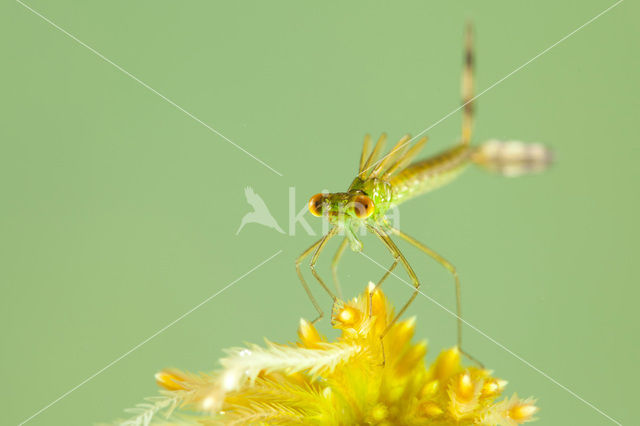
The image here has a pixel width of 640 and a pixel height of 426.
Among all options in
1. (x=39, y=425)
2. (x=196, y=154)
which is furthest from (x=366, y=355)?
(x=39, y=425)

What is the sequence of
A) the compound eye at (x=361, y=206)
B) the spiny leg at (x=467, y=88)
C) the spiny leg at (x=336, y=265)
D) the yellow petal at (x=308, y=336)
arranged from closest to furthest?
1. the yellow petal at (x=308, y=336)
2. the compound eye at (x=361, y=206)
3. the spiny leg at (x=336, y=265)
4. the spiny leg at (x=467, y=88)

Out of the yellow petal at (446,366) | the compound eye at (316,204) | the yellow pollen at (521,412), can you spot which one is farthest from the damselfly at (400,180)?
the yellow pollen at (521,412)

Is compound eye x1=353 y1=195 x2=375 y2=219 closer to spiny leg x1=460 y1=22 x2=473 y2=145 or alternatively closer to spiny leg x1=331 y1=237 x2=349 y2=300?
spiny leg x1=331 y1=237 x2=349 y2=300

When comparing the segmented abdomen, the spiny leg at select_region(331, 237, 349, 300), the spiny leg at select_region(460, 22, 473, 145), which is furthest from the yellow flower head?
the spiny leg at select_region(460, 22, 473, 145)

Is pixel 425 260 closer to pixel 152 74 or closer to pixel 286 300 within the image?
pixel 286 300

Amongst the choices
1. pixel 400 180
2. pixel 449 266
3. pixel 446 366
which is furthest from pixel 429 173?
pixel 446 366

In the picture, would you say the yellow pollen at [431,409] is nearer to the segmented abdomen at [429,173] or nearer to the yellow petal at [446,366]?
the yellow petal at [446,366]

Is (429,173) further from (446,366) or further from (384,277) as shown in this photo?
(446,366)
